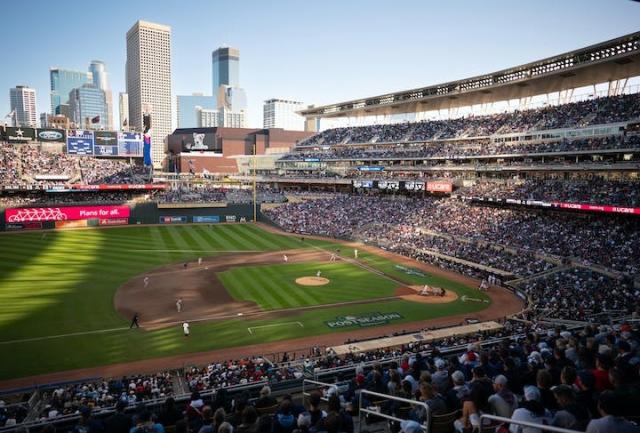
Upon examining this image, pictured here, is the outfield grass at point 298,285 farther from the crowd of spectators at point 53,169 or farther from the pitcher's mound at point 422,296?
the crowd of spectators at point 53,169

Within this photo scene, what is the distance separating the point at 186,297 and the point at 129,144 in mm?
55154

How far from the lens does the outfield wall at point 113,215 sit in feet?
178

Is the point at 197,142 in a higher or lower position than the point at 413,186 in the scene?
higher

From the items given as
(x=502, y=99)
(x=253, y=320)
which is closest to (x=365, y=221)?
(x=502, y=99)

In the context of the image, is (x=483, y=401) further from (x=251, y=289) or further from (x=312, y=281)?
(x=312, y=281)

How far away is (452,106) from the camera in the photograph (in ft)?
235

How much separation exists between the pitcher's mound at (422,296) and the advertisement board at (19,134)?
220ft

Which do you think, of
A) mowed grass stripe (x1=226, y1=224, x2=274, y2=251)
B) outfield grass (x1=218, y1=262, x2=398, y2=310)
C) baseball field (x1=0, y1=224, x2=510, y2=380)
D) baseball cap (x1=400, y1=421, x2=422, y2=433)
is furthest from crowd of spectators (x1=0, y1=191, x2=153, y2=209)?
baseball cap (x1=400, y1=421, x2=422, y2=433)

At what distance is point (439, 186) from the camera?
191 ft

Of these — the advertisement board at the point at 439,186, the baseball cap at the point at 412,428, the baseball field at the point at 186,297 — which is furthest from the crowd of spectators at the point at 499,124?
the baseball cap at the point at 412,428

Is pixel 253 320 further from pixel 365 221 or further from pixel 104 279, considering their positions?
pixel 365 221

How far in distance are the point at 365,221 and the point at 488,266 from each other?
75.3 feet

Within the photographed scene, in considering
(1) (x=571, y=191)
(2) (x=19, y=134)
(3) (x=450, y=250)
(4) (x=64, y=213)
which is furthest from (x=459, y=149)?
(2) (x=19, y=134)

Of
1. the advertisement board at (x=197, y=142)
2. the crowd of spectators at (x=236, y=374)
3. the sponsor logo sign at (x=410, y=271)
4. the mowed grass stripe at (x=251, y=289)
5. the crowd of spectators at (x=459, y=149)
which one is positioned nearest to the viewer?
the crowd of spectators at (x=236, y=374)
